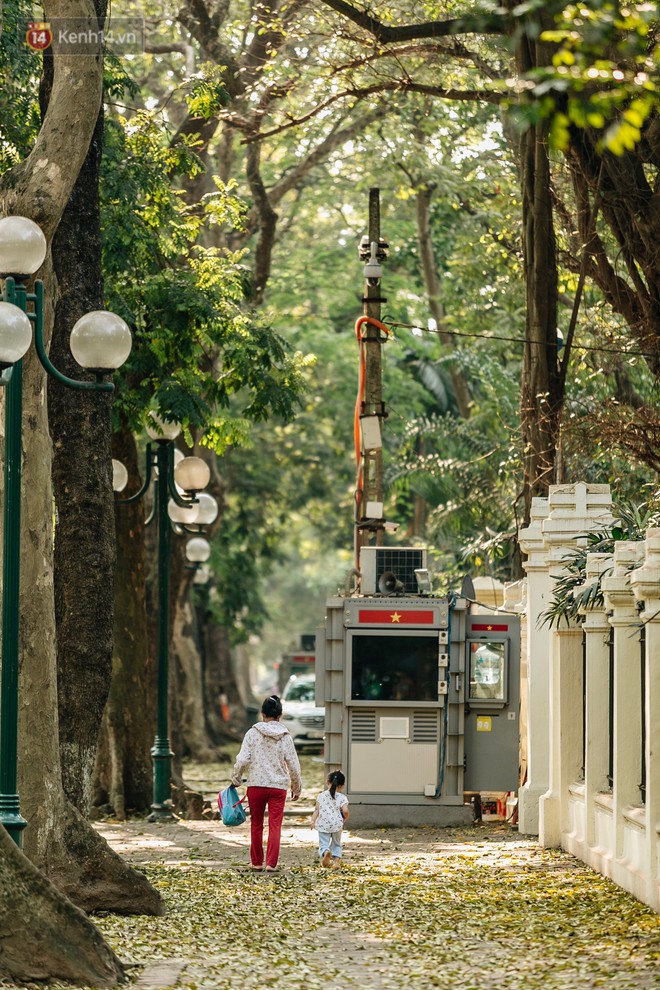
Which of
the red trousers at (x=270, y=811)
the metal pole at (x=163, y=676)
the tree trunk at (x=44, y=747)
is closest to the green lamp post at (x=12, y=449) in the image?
the tree trunk at (x=44, y=747)

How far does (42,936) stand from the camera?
8.75m

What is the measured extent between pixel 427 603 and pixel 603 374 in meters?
5.39

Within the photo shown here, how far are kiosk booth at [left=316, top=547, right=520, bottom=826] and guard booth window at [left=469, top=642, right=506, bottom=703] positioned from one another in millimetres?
12

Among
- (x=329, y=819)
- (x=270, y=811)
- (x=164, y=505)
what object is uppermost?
(x=164, y=505)

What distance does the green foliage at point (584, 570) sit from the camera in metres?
14.1

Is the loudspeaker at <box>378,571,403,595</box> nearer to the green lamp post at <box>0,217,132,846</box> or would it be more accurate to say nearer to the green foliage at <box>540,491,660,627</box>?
the green foliage at <box>540,491,660,627</box>

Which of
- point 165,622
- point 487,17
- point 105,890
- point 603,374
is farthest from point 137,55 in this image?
point 487,17

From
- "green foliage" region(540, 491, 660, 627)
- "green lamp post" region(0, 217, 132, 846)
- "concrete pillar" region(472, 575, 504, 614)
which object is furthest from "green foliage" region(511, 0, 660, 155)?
"concrete pillar" region(472, 575, 504, 614)

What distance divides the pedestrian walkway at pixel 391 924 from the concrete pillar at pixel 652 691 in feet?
1.20

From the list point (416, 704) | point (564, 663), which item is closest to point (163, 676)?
point (416, 704)

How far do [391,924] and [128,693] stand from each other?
884 centimetres

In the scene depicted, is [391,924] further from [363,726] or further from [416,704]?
[363,726]

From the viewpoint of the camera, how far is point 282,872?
46.6ft

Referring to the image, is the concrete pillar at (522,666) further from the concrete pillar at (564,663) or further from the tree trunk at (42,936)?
the tree trunk at (42,936)
